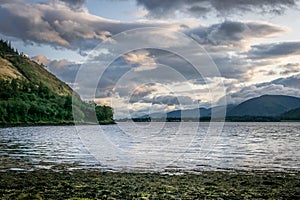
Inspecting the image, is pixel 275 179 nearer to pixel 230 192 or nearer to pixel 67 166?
pixel 230 192

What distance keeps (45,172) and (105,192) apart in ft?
40.6

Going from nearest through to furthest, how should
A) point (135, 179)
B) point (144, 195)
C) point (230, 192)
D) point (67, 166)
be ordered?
point (144, 195) < point (230, 192) < point (135, 179) < point (67, 166)

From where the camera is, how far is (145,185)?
2917cm

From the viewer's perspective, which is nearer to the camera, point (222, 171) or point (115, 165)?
point (222, 171)

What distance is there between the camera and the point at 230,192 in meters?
26.8

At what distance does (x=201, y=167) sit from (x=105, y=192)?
1874 centimetres

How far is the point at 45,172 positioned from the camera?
119ft

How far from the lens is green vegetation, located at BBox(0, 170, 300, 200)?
2524cm

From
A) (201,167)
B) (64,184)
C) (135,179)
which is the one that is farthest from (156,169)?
(64,184)

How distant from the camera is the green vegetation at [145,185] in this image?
82.8ft

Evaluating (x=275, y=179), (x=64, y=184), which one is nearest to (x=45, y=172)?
(x=64, y=184)

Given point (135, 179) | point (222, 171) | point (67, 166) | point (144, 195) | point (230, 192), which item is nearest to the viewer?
point (144, 195)

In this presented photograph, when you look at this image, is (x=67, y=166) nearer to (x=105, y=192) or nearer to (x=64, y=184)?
(x=64, y=184)

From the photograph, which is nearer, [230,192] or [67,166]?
[230,192]
